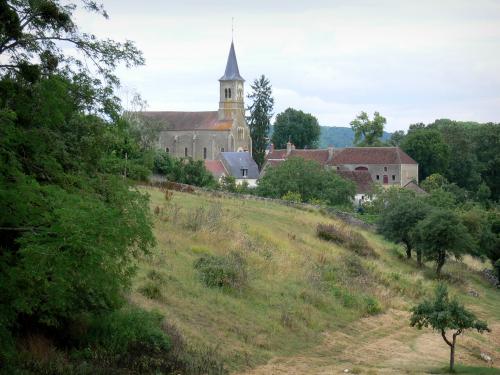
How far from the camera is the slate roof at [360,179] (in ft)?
315

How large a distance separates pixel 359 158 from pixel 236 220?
7254 centimetres

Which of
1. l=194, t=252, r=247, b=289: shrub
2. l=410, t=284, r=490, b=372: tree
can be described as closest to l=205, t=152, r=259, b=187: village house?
l=194, t=252, r=247, b=289: shrub

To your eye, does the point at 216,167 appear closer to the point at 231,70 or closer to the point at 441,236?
the point at 231,70

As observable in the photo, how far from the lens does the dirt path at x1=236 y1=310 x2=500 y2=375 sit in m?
21.6

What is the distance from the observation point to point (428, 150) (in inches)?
4437

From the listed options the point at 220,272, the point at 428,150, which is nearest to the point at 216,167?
the point at 428,150

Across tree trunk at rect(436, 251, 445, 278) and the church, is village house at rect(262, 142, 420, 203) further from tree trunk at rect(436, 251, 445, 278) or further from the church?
tree trunk at rect(436, 251, 445, 278)

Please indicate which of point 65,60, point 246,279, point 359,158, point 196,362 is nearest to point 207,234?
point 246,279

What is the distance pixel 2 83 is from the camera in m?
16.2

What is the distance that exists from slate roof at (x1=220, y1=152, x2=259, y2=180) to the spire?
2274 cm

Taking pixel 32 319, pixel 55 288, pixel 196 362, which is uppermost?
pixel 55 288

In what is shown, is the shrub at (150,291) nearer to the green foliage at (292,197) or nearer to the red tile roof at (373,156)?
the green foliage at (292,197)

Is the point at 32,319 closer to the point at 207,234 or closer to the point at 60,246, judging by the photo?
the point at 60,246

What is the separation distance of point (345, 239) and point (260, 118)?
8002 cm
